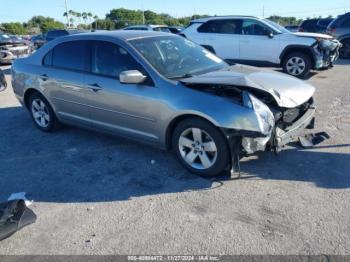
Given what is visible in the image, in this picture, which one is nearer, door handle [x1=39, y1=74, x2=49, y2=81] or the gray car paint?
the gray car paint

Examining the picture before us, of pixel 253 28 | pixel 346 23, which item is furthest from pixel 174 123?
pixel 346 23

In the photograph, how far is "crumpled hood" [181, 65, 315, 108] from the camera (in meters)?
4.29

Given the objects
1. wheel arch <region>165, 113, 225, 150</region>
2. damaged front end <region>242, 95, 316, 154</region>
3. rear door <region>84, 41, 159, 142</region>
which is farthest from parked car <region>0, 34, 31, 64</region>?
damaged front end <region>242, 95, 316, 154</region>

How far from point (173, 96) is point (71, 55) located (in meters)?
2.15

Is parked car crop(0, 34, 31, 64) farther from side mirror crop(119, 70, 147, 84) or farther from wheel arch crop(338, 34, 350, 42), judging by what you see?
wheel arch crop(338, 34, 350, 42)

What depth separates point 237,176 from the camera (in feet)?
14.5

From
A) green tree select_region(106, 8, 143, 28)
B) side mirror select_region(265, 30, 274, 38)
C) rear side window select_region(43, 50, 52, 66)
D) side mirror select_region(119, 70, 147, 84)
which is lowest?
side mirror select_region(119, 70, 147, 84)

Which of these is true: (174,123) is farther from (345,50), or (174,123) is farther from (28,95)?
(345,50)

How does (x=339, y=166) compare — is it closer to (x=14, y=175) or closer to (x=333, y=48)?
(x=14, y=175)

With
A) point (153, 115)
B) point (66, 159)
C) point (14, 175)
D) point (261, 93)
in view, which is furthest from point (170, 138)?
point (14, 175)

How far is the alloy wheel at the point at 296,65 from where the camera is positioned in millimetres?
10711

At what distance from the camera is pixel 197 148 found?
4402mm

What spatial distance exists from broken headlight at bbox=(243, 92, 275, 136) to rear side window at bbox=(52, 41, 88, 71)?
2.58 meters

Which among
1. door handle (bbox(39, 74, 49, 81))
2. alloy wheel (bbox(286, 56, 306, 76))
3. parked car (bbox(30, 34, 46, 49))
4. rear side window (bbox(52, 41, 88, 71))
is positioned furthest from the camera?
parked car (bbox(30, 34, 46, 49))
